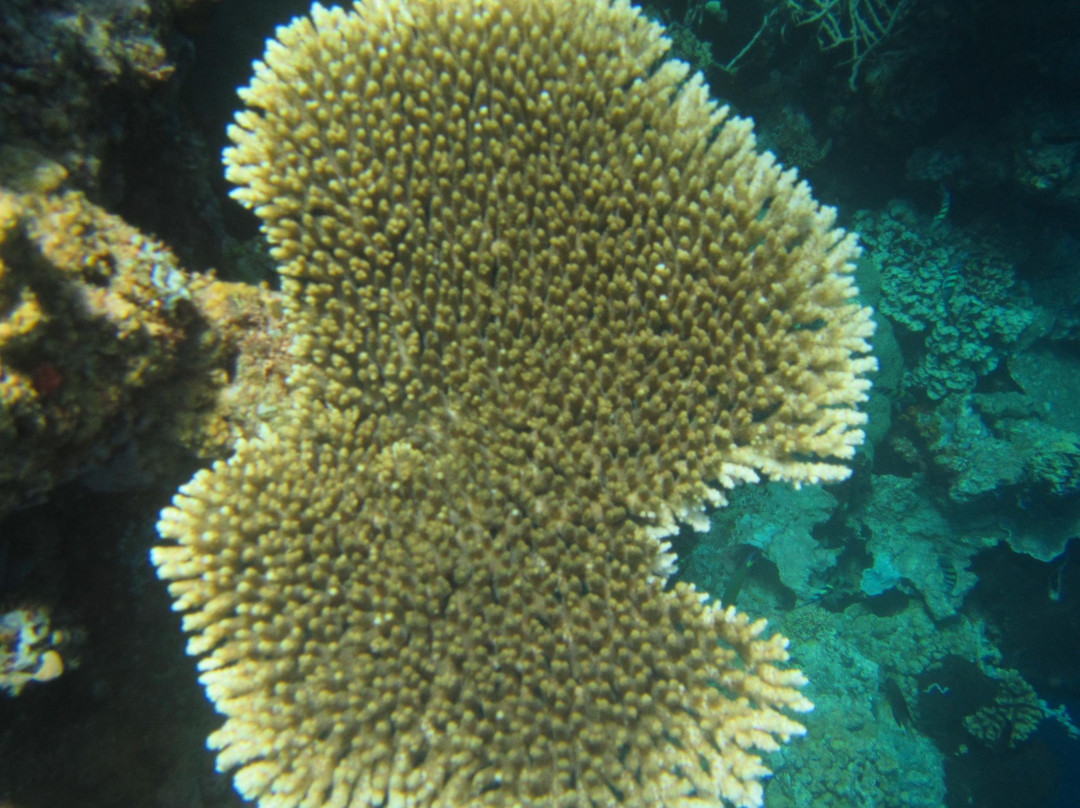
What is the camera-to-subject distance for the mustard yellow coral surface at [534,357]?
2156 millimetres

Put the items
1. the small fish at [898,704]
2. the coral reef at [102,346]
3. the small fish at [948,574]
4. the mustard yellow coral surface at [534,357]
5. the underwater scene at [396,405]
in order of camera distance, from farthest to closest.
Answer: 1. the small fish at [948,574]
2. the small fish at [898,704]
3. the mustard yellow coral surface at [534,357]
4. the underwater scene at [396,405]
5. the coral reef at [102,346]

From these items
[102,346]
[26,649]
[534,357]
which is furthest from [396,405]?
[26,649]

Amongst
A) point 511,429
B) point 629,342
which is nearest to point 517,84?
point 629,342

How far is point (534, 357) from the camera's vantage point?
7.57 feet

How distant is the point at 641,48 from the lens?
2.45m

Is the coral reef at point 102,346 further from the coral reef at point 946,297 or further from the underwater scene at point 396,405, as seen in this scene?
the coral reef at point 946,297

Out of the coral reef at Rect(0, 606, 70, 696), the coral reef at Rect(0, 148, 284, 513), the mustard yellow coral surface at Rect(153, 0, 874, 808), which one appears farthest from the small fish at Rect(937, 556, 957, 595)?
the coral reef at Rect(0, 606, 70, 696)

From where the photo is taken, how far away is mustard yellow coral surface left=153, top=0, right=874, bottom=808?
7.07 ft

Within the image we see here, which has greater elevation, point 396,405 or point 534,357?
point 534,357

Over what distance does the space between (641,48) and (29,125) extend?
2.36 meters

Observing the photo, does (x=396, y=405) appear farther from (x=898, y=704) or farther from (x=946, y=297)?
(x=898, y=704)

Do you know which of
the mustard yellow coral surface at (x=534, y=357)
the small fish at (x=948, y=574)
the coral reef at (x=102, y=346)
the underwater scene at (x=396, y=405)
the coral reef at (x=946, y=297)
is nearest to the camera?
the coral reef at (x=102, y=346)

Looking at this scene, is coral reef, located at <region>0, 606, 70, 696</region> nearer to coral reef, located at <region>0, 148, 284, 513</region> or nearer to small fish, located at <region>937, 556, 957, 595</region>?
coral reef, located at <region>0, 148, 284, 513</region>

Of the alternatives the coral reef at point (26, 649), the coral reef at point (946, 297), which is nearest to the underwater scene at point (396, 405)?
the coral reef at point (26, 649)
